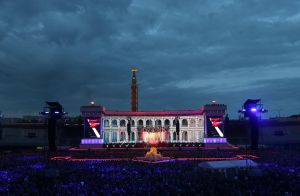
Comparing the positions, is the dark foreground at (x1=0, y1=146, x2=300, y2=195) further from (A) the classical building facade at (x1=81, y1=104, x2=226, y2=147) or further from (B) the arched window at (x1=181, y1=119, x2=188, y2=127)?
(B) the arched window at (x1=181, y1=119, x2=188, y2=127)

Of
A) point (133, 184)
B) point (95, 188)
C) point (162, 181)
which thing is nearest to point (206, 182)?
point (162, 181)


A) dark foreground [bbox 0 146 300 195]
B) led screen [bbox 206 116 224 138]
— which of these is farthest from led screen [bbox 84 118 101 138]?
dark foreground [bbox 0 146 300 195]

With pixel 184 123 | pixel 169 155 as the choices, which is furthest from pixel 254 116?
pixel 184 123

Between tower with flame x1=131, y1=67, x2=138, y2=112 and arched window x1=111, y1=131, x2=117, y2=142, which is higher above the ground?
tower with flame x1=131, y1=67, x2=138, y2=112

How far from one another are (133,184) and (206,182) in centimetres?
403

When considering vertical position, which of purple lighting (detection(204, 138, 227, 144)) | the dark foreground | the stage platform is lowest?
the stage platform

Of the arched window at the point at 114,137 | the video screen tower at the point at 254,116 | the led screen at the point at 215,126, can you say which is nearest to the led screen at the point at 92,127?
the arched window at the point at 114,137

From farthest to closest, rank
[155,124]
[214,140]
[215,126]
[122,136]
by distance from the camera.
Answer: [155,124] < [122,136] < [215,126] < [214,140]

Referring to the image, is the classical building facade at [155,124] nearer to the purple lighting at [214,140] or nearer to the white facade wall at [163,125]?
the white facade wall at [163,125]

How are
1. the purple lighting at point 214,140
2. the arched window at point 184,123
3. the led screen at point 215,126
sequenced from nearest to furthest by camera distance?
the purple lighting at point 214,140, the led screen at point 215,126, the arched window at point 184,123

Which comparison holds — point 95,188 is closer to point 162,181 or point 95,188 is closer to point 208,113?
point 162,181

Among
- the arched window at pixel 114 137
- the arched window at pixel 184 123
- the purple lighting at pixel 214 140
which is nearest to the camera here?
the purple lighting at pixel 214 140

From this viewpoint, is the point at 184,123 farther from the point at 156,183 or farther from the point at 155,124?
the point at 156,183

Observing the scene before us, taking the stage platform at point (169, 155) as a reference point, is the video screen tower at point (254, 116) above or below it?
above
